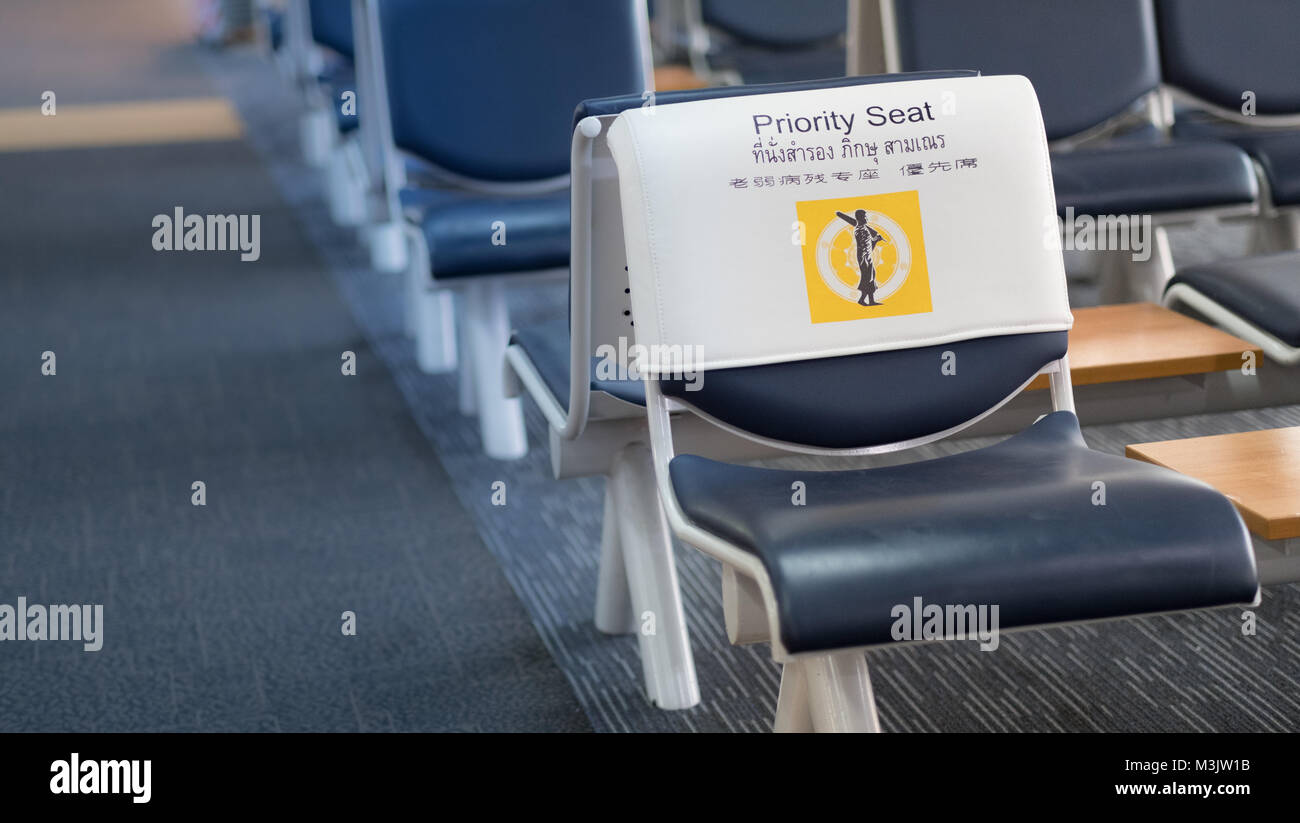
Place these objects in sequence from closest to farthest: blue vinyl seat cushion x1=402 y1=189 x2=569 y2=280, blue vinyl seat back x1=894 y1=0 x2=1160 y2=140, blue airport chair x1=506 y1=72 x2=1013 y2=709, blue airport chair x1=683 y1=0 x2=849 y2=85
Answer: blue airport chair x1=506 y1=72 x2=1013 y2=709 → blue vinyl seat cushion x1=402 y1=189 x2=569 y2=280 → blue vinyl seat back x1=894 y1=0 x2=1160 y2=140 → blue airport chair x1=683 y1=0 x2=849 y2=85

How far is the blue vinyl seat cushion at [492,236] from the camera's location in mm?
2740

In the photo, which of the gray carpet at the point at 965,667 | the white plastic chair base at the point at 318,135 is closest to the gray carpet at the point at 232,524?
the gray carpet at the point at 965,667

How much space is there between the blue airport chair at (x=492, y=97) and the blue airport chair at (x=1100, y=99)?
0.60 metres

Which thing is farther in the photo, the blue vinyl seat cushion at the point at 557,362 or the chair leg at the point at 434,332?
the chair leg at the point at 434,332

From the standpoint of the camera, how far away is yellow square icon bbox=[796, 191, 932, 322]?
5.31 ft

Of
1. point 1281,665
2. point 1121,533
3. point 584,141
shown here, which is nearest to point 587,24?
point 584,141

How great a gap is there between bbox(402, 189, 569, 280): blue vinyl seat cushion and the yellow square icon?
1197 millimetres

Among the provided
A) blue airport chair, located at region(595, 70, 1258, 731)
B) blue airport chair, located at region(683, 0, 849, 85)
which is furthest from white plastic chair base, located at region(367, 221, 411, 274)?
blue airport chair, located at region(595, 70, 1258, 731)

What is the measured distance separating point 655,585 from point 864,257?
1.86ft

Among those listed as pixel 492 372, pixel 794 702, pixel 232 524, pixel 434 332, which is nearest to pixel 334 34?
pixel 434 332

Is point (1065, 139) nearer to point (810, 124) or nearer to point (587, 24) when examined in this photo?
point (587, 24)

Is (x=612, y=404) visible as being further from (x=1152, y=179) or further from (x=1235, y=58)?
(x=1235, y=58)

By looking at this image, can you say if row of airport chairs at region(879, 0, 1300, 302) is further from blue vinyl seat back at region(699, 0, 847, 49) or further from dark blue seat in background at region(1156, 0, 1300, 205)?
blue vinyl seat back at region(699, 0, 847, 49)

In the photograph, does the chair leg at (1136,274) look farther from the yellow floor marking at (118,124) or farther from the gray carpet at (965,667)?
the yellow floor marking at (118,124)
